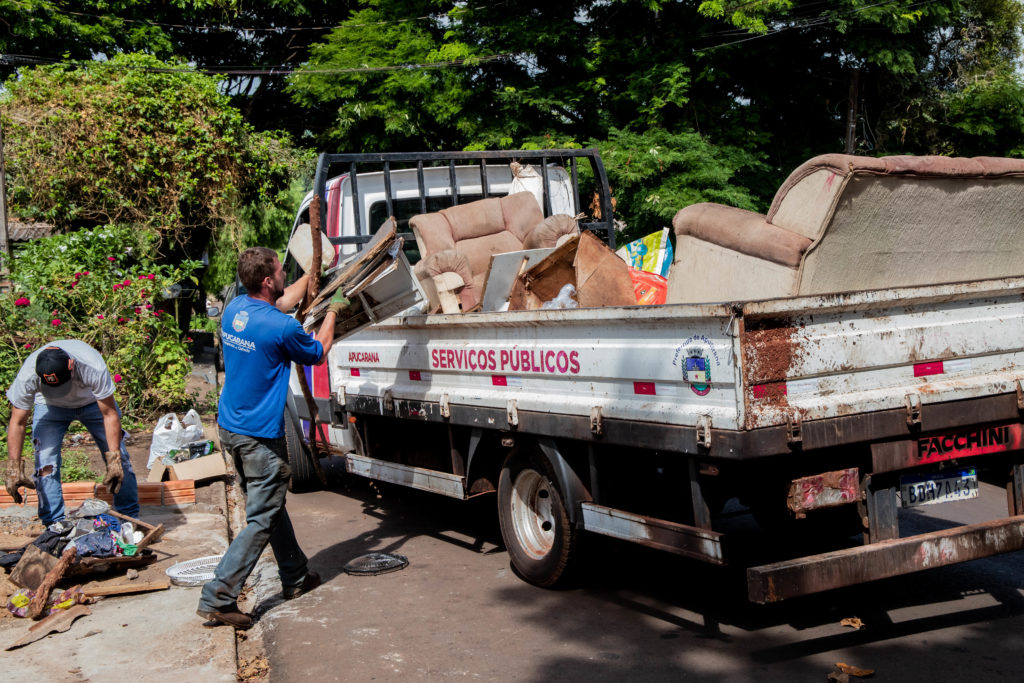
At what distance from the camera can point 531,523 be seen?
5.43 metres

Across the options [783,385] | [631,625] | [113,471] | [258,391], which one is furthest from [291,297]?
[783,385]

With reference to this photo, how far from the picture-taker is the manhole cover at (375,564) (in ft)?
19.1

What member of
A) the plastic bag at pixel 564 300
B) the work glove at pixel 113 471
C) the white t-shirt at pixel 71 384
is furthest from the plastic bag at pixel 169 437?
the plastic bag at pixel 564 300

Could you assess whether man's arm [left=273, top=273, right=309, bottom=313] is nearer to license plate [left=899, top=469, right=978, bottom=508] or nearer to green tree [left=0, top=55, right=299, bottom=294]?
license plate [left=899, top=469, right=978, bottom=508]

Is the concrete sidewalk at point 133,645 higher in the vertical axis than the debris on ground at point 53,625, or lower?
lower

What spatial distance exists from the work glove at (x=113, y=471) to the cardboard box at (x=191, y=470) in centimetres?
240

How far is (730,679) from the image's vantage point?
3959 millimetres

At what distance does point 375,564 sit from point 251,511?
1147 millimetres

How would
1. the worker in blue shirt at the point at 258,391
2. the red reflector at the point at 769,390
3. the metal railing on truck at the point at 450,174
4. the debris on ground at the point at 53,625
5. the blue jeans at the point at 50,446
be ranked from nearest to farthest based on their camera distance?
the red reflector at the point at 769,390 < the debris on ground at the point at 53,625 < the worker in blue shirt at the point at 258,391 < the blue jeans at the point at 50,446 < the metal railing on truck at the point at 450,174

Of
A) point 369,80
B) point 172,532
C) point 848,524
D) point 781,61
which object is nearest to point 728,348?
point 848,524

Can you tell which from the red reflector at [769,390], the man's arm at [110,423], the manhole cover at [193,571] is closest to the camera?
the red reflector at [769,390]

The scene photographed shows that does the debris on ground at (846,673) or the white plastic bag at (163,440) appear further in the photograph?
the white plastic bag at (163,440)

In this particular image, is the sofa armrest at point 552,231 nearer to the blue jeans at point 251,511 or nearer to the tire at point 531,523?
the tire at point 531,523

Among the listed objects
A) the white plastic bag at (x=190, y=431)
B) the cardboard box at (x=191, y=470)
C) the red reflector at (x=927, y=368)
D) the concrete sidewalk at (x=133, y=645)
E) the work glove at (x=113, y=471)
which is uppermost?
the red reflector at (x=927, y=368)
